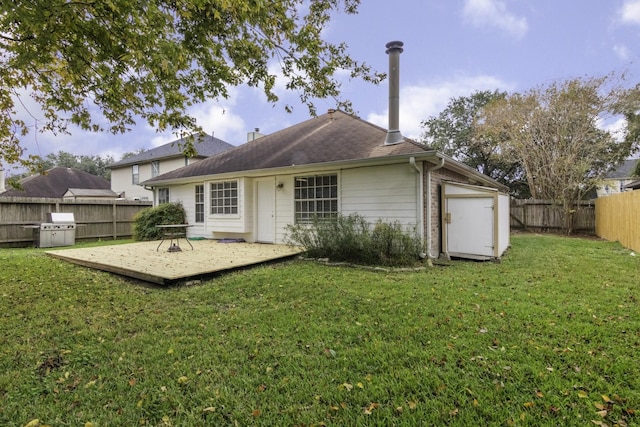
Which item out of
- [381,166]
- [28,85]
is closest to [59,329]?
[28,85]

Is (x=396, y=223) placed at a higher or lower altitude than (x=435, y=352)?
higher

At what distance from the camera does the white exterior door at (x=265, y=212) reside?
10.5 meters

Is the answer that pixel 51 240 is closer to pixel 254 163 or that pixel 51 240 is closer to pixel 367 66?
pixel 254 163

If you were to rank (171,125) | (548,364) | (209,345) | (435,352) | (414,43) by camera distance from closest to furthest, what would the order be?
(548,364) < (435,352) < (209,345) < (171,125) < (414,43)

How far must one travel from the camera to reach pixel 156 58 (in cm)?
377

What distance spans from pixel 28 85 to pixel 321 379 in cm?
744

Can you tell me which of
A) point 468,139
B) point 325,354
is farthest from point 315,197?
point 468,139

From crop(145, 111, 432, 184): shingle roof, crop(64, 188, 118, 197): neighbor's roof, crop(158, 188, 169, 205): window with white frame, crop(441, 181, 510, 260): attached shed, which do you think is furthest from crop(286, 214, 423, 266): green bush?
crop(64, 188, 118, 197): neighbor's roof

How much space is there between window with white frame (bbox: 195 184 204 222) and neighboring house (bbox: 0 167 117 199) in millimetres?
19014

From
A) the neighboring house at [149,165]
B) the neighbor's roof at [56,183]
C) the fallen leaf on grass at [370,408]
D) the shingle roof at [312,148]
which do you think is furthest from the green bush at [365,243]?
the neighbor's roof at [56,183]

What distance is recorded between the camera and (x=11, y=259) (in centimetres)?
823

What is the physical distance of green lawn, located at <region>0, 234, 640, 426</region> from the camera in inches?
91.3

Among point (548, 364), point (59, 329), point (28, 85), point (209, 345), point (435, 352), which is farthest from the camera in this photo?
point (28, 85)

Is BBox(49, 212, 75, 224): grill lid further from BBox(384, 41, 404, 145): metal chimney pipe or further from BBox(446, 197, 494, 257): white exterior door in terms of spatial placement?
BBox(446, 197, 494, 257): white exterior door
